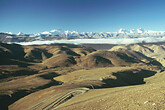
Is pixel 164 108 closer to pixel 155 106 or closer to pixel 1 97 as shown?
pixel 155 106

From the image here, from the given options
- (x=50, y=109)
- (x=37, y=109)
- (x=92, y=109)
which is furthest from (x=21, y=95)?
(x=92, y=109)

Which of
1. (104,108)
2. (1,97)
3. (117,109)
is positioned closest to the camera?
(117,109)

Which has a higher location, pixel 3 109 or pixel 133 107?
pixel 133 107

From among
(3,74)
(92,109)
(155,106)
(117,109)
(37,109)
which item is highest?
(155,106)

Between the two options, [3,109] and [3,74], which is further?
[3,74]

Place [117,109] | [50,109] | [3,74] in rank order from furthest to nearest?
[3,74]
[50,109]
[117,109]

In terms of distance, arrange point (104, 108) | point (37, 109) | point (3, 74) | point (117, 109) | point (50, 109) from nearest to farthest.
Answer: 1. point (117, 109)
2. point (104, 108)
3. point (50, 109)
4. point (37, 109)
5. point (3, 74)

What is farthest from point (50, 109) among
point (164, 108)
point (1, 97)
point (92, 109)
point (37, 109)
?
point (1, 97)

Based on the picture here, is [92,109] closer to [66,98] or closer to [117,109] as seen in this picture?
[117,109]

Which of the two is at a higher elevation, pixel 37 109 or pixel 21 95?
pixel 37 109
